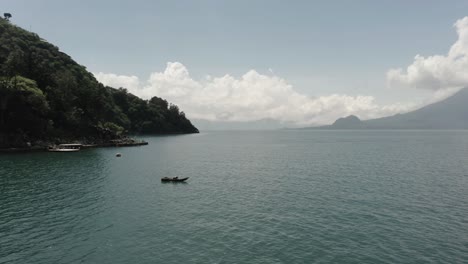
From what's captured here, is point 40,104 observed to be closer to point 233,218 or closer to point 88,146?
point 88,146

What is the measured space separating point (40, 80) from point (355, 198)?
157 m

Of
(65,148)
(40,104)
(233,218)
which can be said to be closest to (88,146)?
(65,148)

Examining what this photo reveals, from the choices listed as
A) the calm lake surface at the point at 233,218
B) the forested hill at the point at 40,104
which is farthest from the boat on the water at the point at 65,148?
the calm lake surface at the point at 233,218

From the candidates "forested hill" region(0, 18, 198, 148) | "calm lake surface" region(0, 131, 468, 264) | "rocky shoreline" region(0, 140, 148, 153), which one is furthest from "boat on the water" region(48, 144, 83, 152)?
"calm lake surface" region(0, 131, 468, 264)

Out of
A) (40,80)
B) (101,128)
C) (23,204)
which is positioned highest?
(40,80)

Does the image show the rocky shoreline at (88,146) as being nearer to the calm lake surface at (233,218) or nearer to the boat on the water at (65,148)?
the boat on the water at (65,148)

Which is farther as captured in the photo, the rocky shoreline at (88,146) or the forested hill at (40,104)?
the forested hill at (40,104)

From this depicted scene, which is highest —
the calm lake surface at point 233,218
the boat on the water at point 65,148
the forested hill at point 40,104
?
the forested hill at point 40,104

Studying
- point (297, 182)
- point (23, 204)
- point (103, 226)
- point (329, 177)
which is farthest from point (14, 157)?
point (329, 177)

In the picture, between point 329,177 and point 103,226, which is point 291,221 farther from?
point 329,177

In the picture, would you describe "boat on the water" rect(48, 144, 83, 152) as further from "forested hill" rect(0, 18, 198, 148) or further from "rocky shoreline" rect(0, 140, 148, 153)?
"forested hill" rect(0, 18, 198, 148)

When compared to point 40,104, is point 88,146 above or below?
below

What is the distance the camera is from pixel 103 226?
3906 cm

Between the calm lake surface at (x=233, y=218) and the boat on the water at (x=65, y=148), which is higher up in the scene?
the boat on the water at (x=65, y=148)
